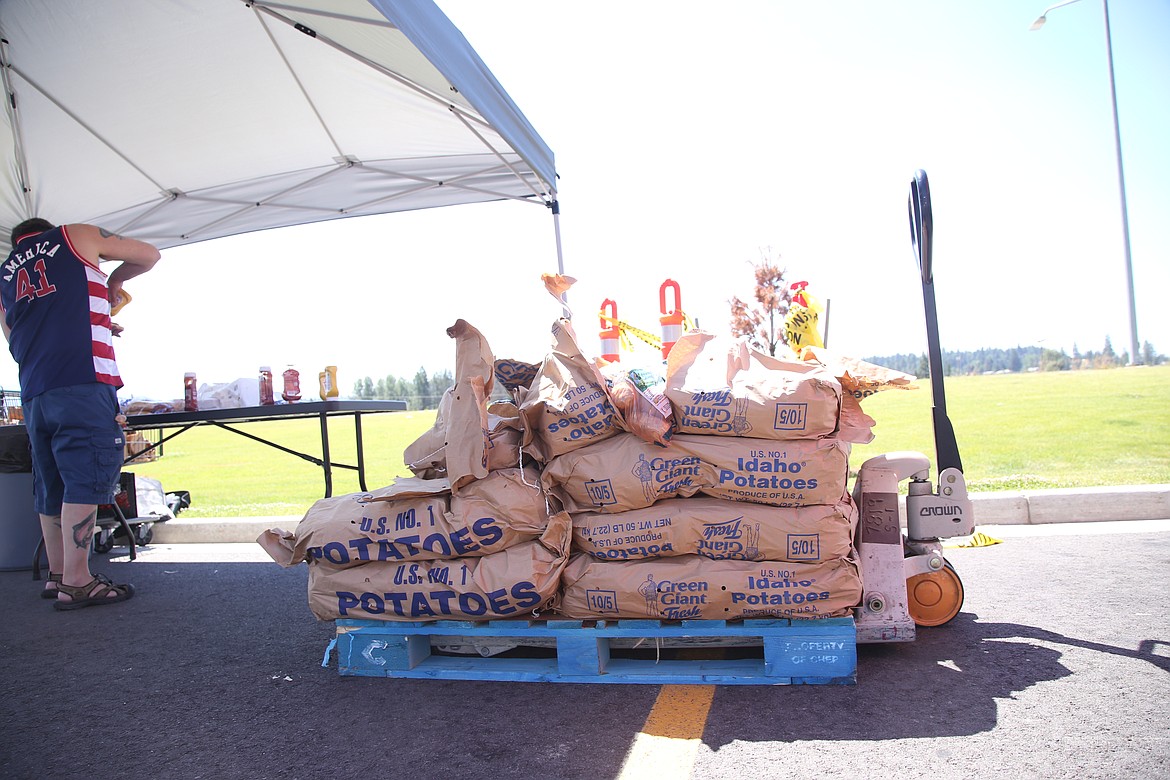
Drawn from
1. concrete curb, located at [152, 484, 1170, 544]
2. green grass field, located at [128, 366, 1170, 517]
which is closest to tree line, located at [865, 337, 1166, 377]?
green grass field, located at [128, 366, 1170, 517]

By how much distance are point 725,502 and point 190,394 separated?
4228mm

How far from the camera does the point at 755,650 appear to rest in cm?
301

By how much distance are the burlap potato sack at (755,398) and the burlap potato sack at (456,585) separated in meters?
0.68

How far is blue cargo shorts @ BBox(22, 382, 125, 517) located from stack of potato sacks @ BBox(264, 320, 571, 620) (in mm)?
1892

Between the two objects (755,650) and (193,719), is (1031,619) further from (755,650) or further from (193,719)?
(193,719)

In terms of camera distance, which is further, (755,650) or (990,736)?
(755,650)

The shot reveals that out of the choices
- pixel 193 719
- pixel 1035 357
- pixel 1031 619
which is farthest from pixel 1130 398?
pixel 1035 357

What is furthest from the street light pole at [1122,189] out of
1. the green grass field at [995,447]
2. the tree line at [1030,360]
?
the tree line at [1030,360]

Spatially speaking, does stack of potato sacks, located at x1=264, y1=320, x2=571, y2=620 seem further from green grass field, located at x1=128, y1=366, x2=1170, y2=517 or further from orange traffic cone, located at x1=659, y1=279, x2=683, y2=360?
green grass field, located at x1=128, y1=366, x2=1170, y2=517

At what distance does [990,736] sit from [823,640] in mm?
589

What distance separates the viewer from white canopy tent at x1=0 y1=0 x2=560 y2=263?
430cm

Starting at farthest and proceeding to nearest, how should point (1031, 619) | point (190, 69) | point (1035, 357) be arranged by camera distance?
point (1035, 357) < point (190, 69) < point (1031, 619)

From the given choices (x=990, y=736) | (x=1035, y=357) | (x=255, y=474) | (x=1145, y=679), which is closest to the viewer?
(x=990, y=736)

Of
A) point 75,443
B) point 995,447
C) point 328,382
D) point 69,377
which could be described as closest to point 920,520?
point 328,382
